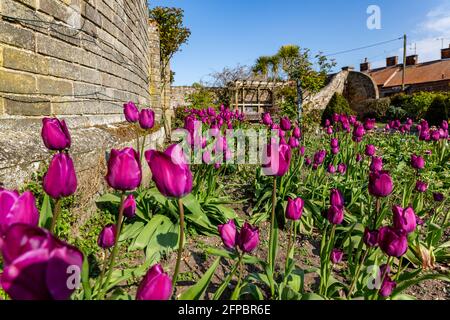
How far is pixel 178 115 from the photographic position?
14.5 m

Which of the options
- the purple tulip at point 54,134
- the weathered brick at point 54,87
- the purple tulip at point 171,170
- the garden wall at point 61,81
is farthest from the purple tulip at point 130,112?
the purple tulip at point 171,170

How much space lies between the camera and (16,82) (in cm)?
219

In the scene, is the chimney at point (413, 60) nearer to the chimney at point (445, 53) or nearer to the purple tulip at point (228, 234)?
the chimney at point (445, 53)

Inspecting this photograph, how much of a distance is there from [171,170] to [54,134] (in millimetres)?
686

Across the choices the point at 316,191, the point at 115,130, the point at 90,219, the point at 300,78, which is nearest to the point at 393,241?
the point at 316,191

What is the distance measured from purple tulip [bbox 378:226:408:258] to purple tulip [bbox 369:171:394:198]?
330 mm

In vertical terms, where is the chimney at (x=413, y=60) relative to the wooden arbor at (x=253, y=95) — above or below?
above

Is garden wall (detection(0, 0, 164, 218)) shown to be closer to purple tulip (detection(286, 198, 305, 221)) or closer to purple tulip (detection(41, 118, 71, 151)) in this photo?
purple tulip (detection(41, 118, 71, 151))

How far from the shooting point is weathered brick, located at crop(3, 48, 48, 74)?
2107 millimetres

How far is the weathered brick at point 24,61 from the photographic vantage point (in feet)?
6.91

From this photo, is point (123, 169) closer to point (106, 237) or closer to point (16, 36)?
point (106, 237)

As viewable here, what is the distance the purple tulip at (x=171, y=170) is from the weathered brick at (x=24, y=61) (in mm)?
1776

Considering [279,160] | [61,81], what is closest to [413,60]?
[61,81]

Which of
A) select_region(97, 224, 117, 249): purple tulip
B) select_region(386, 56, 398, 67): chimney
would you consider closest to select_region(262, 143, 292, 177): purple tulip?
select_region(97, 224, 117, 249): purple tulip
